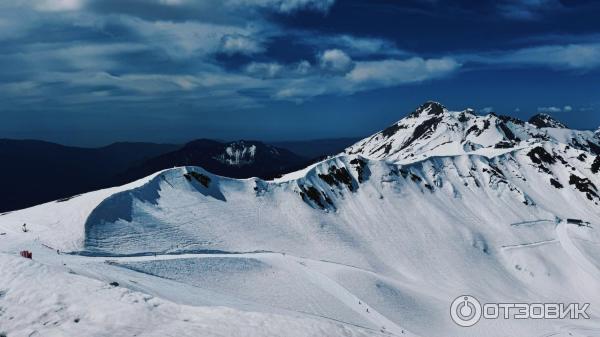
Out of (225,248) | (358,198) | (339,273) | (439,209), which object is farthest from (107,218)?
(439,209)

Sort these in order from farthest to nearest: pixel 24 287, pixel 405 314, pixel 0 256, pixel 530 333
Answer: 1. pixel 530 333
2. pixel 405 314
3. pixel 0 256
4. pixel 24 287

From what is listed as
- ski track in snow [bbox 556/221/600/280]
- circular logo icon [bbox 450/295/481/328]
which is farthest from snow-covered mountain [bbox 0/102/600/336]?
circular logo icon [bbox 450/295/481/328]

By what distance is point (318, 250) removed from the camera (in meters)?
79.3

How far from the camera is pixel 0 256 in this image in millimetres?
26859

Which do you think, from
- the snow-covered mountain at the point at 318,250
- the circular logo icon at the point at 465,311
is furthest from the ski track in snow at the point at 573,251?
the circular logo icon at the point at 465,311

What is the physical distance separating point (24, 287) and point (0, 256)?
19.1 feet

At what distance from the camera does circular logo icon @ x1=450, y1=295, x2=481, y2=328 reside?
6238cm

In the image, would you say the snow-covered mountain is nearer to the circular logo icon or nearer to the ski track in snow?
the ski track in snow

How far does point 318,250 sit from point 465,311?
→ 88.0 feet

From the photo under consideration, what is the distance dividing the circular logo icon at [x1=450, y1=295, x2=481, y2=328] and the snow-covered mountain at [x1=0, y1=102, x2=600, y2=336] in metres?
1.53

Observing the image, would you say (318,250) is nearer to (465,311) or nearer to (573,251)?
(465,311)

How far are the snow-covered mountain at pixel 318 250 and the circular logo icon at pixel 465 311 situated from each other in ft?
5.02

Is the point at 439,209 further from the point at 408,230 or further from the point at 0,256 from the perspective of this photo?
the point at 0,256

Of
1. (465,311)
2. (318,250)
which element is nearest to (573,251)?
(465,311)
